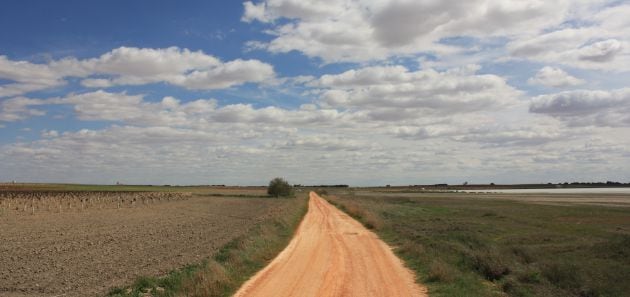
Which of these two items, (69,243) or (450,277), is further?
(69,243)

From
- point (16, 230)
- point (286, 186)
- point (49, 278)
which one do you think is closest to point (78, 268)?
point (49, 278)

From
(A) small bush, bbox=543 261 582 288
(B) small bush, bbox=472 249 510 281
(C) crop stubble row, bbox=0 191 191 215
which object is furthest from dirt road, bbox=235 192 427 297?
(C) crop stubble row, bbox=0 191 191 215

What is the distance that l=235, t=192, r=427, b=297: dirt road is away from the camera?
635 inches

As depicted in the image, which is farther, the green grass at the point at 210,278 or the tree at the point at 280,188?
the tree at the point at 280,188

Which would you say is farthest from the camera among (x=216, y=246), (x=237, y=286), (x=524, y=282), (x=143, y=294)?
(x=216, y=246)

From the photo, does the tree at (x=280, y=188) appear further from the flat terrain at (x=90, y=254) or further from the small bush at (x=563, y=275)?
the small bush at (x=563, y=275)

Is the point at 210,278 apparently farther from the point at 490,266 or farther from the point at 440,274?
the point at 490,266

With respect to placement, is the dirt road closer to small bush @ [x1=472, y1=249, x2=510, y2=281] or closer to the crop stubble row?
small bush @ [x1=472, y1=249, x2=510, y2=281]

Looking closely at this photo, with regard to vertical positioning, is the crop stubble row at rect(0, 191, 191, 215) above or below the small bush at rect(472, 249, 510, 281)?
above

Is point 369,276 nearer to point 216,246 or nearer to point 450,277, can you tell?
point 450,277

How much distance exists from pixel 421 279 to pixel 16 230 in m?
32.0

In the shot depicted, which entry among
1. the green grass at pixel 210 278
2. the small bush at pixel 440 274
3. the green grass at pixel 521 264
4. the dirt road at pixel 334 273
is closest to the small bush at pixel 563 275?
the green grass at pixel 521 264

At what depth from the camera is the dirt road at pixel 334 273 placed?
16.1m

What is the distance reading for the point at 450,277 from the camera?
18016mm
